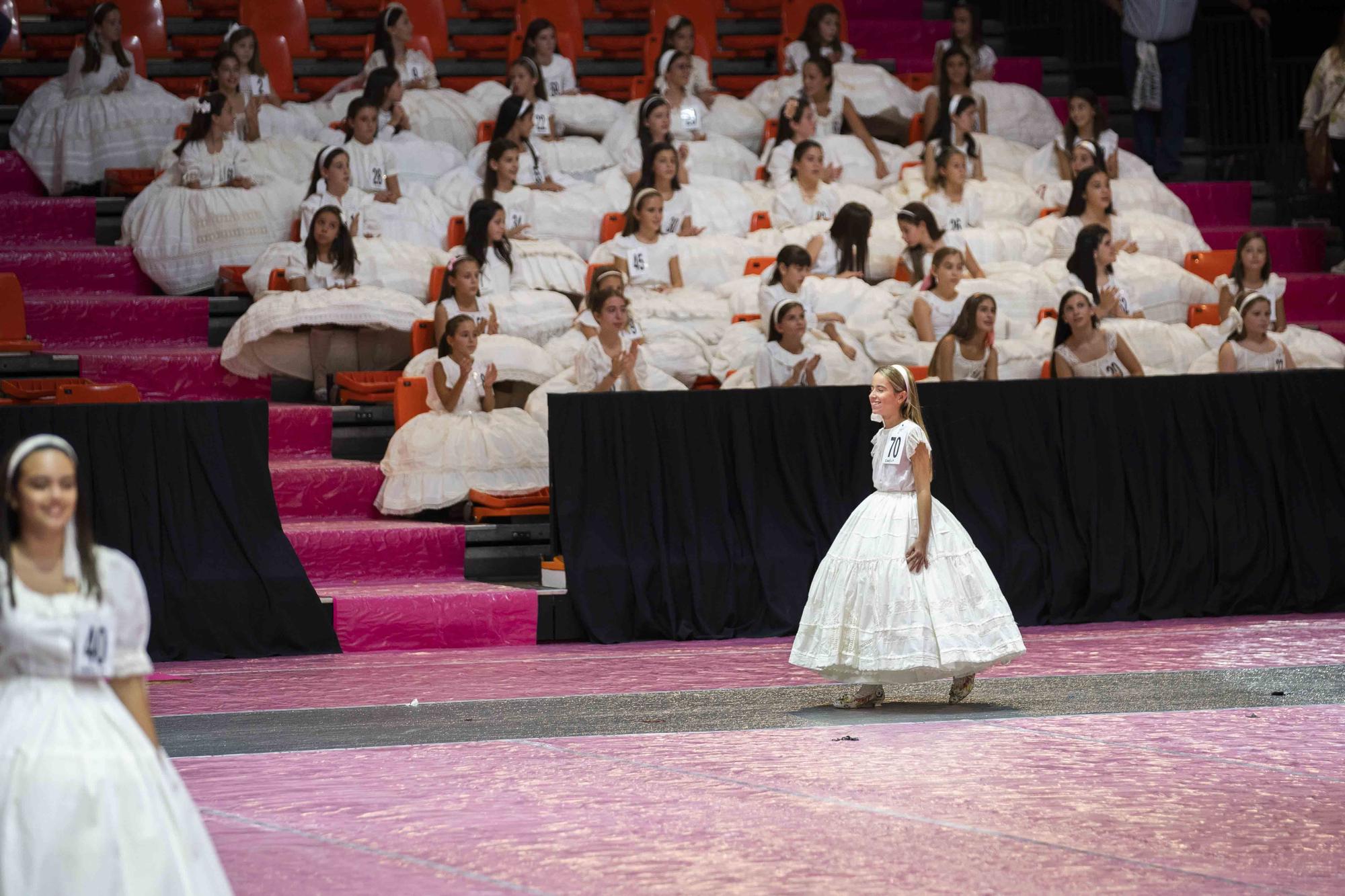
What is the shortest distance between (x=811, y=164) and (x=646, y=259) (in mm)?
1360

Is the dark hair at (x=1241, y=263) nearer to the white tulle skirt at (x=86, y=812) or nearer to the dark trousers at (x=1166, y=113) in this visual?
the dark trousers at (x=1166, y=113)

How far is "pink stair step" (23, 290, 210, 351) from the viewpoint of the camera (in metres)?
9.81

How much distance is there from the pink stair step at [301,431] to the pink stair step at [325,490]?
0.41 m

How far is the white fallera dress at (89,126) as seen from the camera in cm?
1094

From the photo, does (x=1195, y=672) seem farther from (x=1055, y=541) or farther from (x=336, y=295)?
(x=336, y=295)

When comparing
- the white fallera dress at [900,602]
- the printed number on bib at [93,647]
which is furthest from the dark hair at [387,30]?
the printed number on bib at [93,647]

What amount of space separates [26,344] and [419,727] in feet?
15.3

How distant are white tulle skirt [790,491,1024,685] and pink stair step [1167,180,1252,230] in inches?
278

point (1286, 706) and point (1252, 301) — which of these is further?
point (1252, 301)

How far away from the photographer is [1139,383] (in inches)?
320

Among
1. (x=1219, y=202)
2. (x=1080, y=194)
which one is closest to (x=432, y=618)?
(x=1080, y=194)

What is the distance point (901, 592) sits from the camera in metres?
5.61

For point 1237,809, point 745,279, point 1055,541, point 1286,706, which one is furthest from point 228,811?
point 745,279

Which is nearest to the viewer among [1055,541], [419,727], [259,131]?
[419,727]
